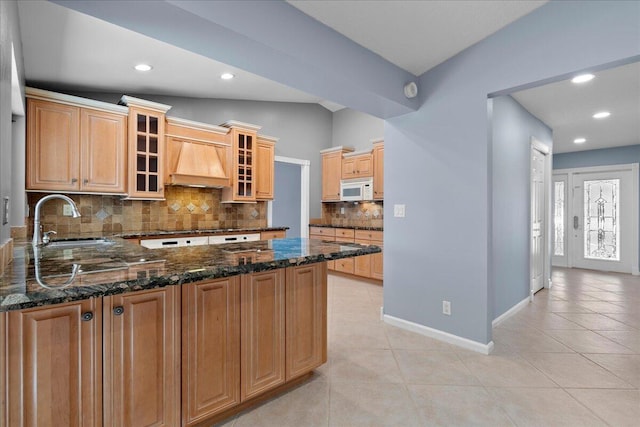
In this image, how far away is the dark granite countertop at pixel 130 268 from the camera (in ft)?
3.30

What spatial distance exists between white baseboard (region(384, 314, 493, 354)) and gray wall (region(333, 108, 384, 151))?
334 centimetres

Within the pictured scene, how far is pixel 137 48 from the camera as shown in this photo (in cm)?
297

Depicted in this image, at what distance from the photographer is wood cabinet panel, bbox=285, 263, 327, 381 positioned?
1980 mm

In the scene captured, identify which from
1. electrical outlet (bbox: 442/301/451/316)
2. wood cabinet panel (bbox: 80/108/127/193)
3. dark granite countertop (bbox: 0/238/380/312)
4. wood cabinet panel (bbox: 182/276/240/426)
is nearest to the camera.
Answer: dark granite countertop (bbox: 0/238/380/312)

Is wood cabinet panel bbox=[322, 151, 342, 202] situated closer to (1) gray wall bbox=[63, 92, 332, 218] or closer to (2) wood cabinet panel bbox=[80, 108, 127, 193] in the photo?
(1) gray wall bbox=[63, 92, 332, 218]

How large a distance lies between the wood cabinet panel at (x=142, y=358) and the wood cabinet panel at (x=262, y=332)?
0.36 m

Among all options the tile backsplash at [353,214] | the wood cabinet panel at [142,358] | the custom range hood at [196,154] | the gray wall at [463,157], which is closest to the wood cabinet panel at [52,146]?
the custom range hood at [196,154]

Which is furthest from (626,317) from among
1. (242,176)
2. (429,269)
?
(242,176)

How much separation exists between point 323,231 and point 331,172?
107cm

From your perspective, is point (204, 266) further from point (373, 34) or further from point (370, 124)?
point (370, 124)

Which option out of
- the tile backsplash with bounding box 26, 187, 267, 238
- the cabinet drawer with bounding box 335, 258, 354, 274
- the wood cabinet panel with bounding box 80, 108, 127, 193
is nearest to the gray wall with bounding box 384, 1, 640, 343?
→ the cabinet drawer with bounding box 335, 258, 354, 274

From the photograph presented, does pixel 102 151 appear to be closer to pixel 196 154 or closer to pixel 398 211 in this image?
pixel 196 154

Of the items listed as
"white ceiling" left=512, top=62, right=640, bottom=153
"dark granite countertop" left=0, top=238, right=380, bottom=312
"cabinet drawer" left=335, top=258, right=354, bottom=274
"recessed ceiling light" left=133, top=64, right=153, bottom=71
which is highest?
"recessed ceiling light" left=133, top=64, right=153, bottom=71

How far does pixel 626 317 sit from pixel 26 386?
487cm
